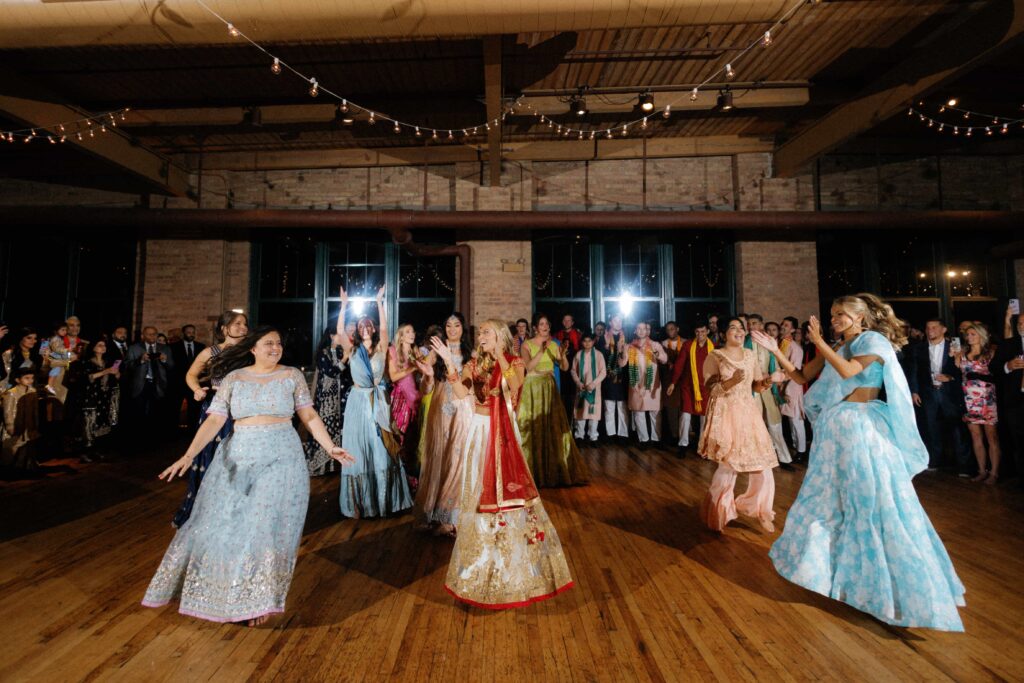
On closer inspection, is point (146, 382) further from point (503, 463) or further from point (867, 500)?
point (867, 500)

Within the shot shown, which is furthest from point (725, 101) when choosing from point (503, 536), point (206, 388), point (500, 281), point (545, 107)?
point (206, 388)

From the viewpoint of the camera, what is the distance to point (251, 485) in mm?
2141

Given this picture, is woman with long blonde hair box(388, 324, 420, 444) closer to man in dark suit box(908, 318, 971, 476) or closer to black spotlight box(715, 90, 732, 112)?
black spotlight box(715, 90, 732, 112)

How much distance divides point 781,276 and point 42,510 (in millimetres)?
9298

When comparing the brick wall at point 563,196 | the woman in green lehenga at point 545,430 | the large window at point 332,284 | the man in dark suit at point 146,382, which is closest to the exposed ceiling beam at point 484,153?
the brick wall at point 563,196

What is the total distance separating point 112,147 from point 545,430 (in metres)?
7.19

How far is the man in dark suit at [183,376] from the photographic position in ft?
22.9

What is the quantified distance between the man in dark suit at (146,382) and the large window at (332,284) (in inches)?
71.4

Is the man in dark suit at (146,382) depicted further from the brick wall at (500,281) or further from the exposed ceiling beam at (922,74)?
the exposed ceiling beam at (922,74)

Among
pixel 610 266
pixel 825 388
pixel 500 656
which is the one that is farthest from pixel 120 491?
pixel 610 266

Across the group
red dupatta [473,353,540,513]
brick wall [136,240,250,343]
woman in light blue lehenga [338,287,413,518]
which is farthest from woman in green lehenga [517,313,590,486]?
brick wall [136,240,250,343]

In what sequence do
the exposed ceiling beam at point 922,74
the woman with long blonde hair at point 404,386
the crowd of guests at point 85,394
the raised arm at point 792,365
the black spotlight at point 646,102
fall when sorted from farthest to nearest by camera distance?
1. the black spotlight at point 646,102
2. the crowd of guests at point 85,394
3. the exposed ceiling beam at point 922,74
4. the woman with long blonde hair at point 404,386
5. the raised arm at point 792,365

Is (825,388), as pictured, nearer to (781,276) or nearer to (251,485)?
(251,485)

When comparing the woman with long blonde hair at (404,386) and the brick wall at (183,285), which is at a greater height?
the brick wall at (183,285)
